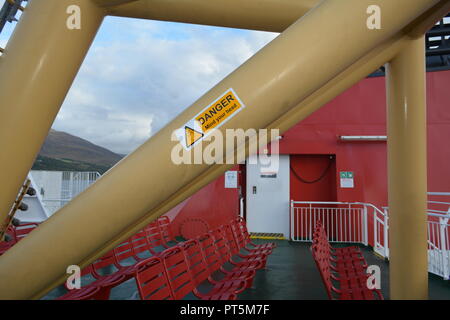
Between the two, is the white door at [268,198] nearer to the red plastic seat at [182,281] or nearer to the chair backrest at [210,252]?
the chair backrest at [210,252]

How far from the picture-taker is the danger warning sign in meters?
1.64

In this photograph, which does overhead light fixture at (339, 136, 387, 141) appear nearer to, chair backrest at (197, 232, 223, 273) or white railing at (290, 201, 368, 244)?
white railing at (290, 201, 368, 244)

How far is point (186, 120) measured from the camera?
5.59 feet

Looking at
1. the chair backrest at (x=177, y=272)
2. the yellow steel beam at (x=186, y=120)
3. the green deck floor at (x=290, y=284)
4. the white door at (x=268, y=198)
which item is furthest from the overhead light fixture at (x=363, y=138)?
the yellow steel beam at (x=186, y=120)

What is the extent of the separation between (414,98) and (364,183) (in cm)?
731

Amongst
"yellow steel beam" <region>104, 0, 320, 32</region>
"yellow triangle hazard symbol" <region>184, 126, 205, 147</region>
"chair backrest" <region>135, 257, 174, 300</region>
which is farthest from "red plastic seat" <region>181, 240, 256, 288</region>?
"yellow steel beam" <region>104, 0, 320, 32</region>

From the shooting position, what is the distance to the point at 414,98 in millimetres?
2287


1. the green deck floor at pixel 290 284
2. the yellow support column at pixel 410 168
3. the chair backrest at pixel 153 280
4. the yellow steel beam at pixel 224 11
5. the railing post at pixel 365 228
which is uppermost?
the yellow steel beam at pixel 224 11

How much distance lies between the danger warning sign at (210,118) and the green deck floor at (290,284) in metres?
3.21

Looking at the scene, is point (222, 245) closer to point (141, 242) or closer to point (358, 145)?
point (141, 242)

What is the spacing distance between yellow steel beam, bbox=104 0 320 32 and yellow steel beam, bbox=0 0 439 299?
29.8 inches

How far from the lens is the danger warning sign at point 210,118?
5.39ft
